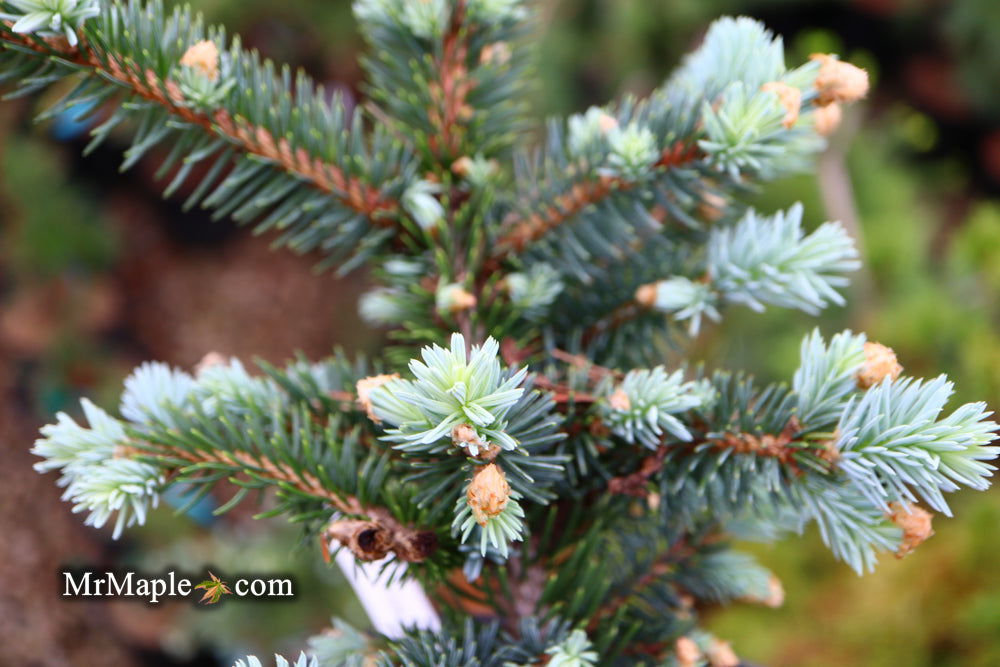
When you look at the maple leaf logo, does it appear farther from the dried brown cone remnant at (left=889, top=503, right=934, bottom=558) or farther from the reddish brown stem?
the dried brown cone remnant at (left=889, top=503, right=934, bottom=558)

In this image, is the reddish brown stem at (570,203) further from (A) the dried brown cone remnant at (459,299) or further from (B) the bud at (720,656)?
(B) the bud at (720,656)

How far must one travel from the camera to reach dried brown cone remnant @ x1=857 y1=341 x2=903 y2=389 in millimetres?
432

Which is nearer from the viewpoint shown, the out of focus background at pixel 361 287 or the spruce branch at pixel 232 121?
the spruce branch at pixel 232 121

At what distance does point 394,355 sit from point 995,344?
115 centimetres

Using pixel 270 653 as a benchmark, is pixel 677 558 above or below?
below

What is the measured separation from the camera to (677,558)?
1.91ft

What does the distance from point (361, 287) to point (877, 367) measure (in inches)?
75.8

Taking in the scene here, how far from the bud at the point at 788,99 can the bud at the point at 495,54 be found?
221 millimetres

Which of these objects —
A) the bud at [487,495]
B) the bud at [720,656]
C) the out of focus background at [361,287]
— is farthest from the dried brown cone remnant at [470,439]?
the out of focus background at [361,287]

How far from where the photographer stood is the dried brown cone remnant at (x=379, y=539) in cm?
43

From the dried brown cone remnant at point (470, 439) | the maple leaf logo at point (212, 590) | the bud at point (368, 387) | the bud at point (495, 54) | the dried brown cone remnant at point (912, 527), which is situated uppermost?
the bud at point (495, 54)

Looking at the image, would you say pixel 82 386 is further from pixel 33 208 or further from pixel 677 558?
pixel 677 558

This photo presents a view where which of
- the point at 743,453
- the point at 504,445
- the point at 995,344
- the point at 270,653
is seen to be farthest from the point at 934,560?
the point at 270,653

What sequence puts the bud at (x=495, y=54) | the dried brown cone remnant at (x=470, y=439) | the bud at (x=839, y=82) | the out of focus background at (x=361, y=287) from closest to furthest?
the dried brown cone remnant at (x=470, y=439) → the bud at (x=839, y=82) → the bud at (x=495, y=54) → the out of focus background at (x=361, y=287)
